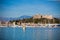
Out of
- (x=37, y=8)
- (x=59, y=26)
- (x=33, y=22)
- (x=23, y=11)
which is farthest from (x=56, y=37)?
(x=23, y=11)

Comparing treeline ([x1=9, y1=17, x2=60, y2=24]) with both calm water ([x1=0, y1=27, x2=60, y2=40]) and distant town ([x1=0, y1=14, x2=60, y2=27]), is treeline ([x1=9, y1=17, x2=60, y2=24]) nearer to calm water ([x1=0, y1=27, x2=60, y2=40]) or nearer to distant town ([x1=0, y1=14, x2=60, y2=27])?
distant town ([x1=0, y1=14, x2=60, y2=27])

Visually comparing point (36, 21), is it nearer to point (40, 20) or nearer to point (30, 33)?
point (40, 20)

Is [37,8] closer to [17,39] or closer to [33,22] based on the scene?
[33,22]

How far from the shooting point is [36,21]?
1.81m

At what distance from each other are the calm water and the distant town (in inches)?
3.1

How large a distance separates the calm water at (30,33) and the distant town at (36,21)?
0.08m

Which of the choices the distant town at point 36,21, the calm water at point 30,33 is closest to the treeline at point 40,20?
the distant town at point 36,21

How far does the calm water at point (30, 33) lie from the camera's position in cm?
175

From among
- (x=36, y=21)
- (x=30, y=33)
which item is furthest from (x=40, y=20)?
(x=30, y=33)

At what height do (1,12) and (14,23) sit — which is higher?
(1,12)

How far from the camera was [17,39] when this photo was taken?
1.75 meters

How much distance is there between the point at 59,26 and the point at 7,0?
0.91m

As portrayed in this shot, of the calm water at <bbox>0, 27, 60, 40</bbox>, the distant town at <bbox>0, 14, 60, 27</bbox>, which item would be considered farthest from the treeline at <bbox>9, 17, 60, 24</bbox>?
the calm water at <bbox>0, 27, 60, 40</bbox>

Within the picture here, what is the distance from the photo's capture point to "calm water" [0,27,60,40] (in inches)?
68.7
